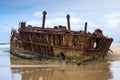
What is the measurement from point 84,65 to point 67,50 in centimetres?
135

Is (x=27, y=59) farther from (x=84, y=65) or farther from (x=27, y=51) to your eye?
(x=84, y=65)

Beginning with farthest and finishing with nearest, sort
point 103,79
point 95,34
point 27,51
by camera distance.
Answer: point 27,51
point 95,34
point 103,79

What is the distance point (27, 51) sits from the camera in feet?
81.1

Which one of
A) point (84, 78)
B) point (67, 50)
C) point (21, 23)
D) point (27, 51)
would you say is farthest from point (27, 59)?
point (84, 78)

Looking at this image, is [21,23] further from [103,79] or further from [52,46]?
[103,79]

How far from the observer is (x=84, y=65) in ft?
66.1

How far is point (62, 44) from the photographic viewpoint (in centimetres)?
2056

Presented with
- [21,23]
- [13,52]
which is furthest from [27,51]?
[13,52]

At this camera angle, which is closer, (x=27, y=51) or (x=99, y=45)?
(x=99, y=45)

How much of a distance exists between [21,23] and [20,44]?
66.1 inches

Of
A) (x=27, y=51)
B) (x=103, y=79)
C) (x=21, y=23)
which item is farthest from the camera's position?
(x=21, y=23)

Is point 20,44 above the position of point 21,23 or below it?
below

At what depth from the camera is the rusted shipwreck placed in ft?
65.3

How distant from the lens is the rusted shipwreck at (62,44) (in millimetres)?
A: 19906
